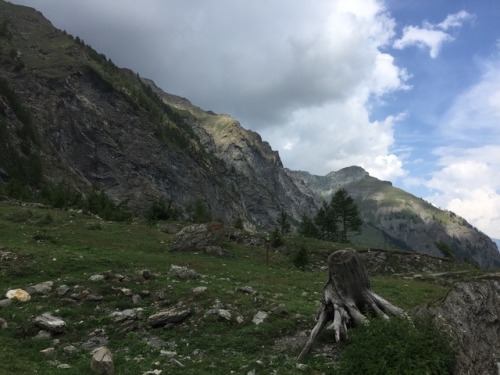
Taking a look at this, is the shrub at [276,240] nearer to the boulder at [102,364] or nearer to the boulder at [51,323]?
the boulder at [51,323]

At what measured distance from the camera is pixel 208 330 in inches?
704

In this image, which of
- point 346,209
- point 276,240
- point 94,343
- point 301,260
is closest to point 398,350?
point 94,343

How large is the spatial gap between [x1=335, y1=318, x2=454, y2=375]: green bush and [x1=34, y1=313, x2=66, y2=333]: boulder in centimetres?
1209

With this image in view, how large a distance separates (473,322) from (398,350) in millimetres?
5486

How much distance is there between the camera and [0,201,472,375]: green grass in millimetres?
15008

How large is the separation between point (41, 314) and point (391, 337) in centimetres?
1574

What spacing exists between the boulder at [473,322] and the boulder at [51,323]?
50.3 ft

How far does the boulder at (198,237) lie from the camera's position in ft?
135

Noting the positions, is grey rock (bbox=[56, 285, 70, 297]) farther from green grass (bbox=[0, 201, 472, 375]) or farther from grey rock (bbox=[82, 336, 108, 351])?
grey rock (bbox=[82, 336, 108, 351])

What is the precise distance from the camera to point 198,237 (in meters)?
42.4

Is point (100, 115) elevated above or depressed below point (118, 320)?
above

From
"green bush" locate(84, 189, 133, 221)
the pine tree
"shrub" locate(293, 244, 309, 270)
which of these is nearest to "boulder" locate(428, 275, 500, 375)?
"shrub" locate(293, 244, 309, 270)

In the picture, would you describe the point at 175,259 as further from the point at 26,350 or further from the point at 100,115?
the point at 100,115

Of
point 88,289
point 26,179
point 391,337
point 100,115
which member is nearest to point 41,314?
point 88,289
